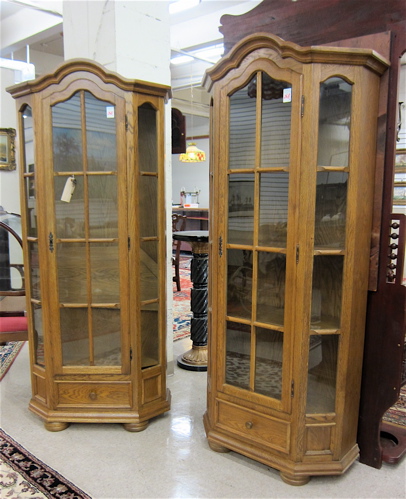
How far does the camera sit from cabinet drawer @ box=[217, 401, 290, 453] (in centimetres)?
198

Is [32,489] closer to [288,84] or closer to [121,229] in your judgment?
[121,229]

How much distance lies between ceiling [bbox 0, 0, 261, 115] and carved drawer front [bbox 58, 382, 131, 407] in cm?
416

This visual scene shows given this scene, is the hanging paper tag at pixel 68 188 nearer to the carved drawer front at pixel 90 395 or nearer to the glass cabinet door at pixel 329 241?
the carved drawer front at pixel 90 395

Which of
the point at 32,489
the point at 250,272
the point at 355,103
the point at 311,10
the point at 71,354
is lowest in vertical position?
the point at 32,489

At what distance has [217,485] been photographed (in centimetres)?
192

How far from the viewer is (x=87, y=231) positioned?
2.31 meters

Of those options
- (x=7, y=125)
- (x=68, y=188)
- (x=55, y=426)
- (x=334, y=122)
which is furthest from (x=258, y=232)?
(x=7, y=125)

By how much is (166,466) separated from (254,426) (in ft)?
1.57

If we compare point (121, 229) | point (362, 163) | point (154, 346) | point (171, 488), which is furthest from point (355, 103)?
point (171, 488)

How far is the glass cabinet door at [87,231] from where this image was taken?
2.26 metres

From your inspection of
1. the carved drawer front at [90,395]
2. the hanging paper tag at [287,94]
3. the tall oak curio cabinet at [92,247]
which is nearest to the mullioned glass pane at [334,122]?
the hanging paper tag at [287,94]

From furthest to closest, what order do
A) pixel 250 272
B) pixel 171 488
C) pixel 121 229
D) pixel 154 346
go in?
1. pixel 154 346
2. pixel 121 229
3. pixel 250 272
4. pixel 171 488

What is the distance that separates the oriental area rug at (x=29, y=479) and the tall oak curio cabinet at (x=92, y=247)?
26cm

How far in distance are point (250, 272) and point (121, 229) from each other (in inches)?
29.3
